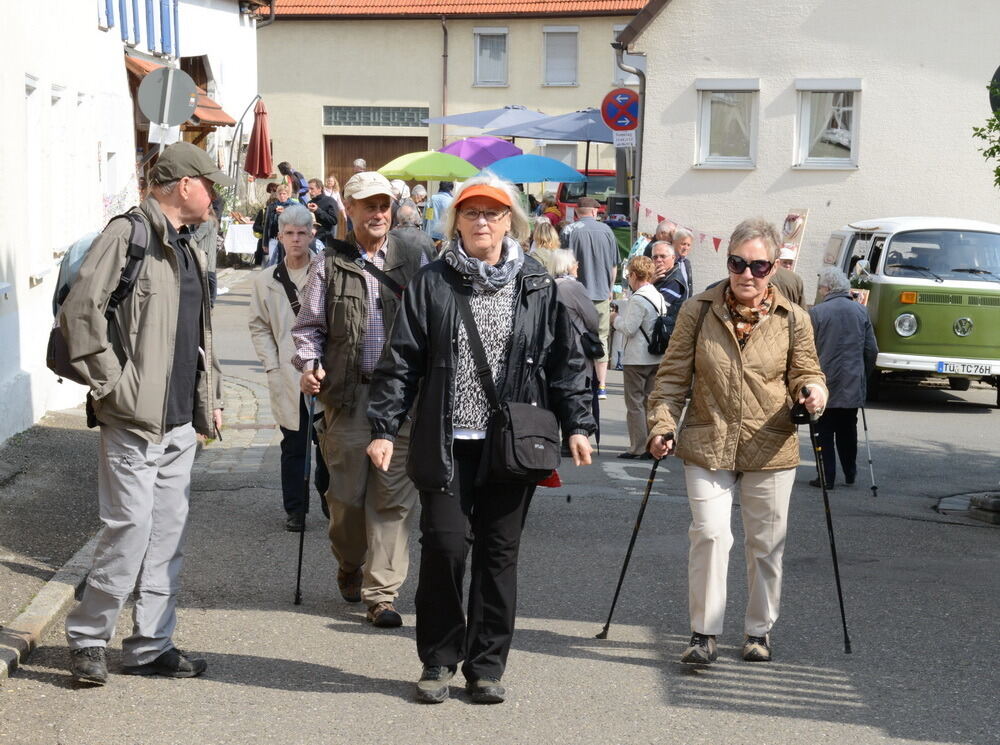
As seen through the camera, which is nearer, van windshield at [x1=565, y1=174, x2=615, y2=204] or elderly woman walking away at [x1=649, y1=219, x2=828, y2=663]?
elderly woman walking away at [x1=649, y1=219, x2=828, y2=663]

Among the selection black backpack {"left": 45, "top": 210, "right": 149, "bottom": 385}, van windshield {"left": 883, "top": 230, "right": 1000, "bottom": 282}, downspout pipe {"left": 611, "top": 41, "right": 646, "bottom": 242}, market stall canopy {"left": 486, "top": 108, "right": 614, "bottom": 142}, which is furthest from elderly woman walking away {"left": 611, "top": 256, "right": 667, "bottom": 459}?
market stall canopy {"left": 486, "top": 108, "right": 614, "bottom": 142}

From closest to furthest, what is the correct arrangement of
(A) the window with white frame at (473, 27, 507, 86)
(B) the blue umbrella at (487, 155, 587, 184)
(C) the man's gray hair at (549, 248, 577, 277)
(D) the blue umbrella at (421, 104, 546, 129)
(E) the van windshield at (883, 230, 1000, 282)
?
(C) the man's gray hair at (549, 248, 577, 277) → (E) the van windshield at (883, 230, 1000, 282) → (B) the blue umbrella at (487, 155, 587, 184) → (D) the blue umbrella at (421, 104, 546, 129) → (A) the window with white frame at (473, 27, 507, 86)

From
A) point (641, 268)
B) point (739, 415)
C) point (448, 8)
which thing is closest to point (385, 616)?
point (739, 415)

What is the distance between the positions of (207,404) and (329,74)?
42.1m

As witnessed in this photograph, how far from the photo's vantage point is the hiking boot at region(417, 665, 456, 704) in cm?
551

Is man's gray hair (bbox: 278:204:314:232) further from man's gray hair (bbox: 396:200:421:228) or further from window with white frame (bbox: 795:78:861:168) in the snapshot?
window with white frame (bbox: 795:78:861:168)

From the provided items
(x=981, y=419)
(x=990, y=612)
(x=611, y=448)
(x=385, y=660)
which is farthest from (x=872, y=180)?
(x=385, y=660)

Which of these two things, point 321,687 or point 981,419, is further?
point 981,419

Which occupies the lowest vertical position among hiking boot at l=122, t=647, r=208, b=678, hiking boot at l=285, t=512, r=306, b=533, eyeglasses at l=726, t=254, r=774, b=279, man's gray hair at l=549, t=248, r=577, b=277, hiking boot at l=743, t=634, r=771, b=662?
hiking boot at l=285, t=512, r=306, b=533

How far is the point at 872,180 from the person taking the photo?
23.3 m

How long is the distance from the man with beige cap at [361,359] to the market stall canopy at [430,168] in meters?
16.3

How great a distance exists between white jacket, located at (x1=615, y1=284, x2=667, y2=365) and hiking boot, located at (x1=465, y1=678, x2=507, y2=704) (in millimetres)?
6405

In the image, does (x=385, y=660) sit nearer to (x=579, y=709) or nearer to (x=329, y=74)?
(x=579, y=709)

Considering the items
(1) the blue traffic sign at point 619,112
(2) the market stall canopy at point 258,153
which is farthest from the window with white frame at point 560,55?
(1) the blue traffic sign at point 619,112
